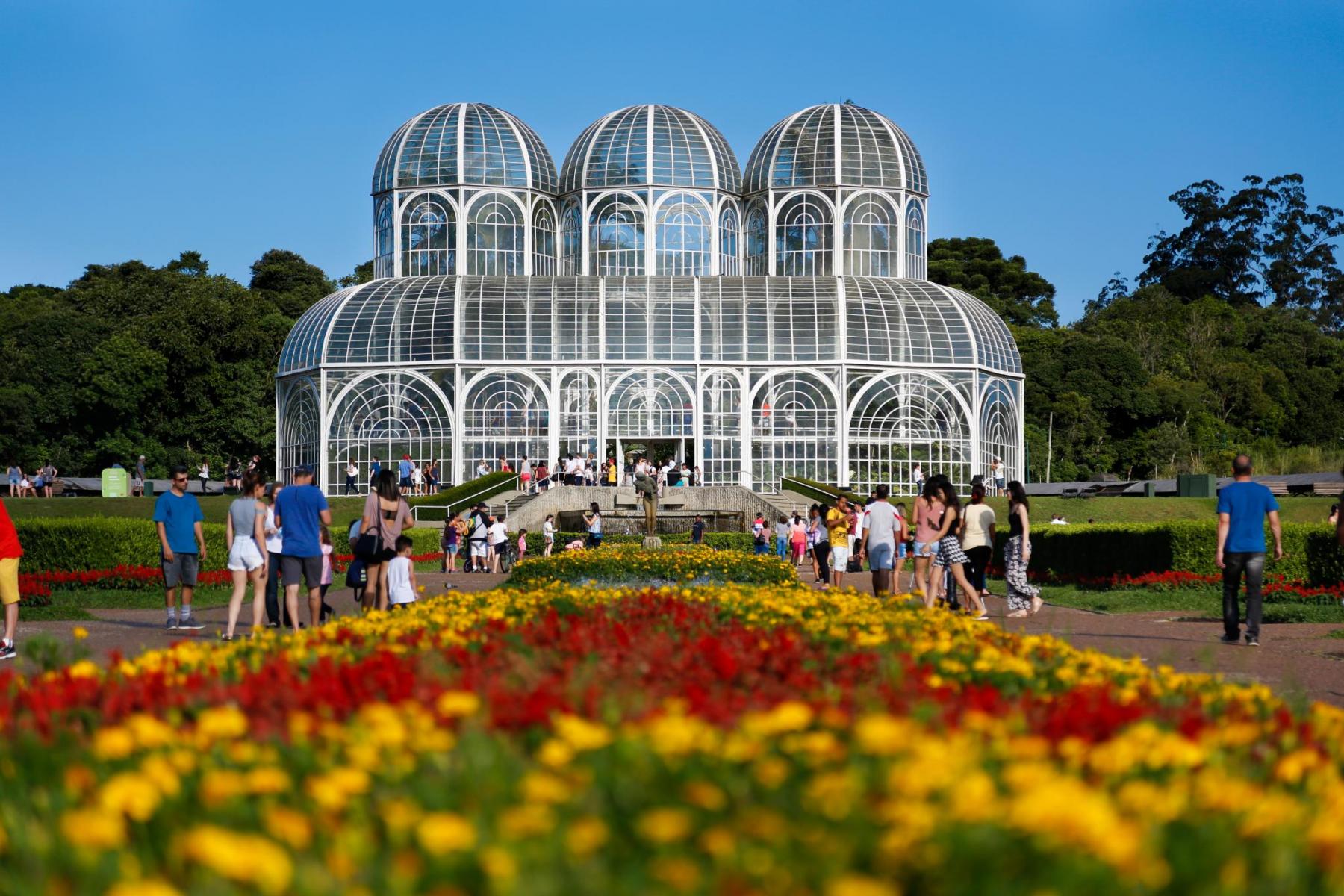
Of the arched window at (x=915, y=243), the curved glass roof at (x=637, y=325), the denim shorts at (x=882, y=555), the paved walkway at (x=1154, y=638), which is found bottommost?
the paved walkway at (x=1154, y=638)

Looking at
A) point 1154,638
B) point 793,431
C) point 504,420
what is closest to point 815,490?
point 793,431

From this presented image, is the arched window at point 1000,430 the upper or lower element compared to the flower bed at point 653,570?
upper

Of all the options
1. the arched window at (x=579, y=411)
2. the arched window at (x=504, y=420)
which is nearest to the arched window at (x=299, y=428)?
the arched window at (x=504, y=420)

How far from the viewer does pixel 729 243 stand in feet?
193

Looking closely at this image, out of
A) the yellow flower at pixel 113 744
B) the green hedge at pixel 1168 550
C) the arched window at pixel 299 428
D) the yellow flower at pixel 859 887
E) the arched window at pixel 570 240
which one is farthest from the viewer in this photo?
the arched window at pixel 570 240

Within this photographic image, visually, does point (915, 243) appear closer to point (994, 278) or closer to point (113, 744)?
point (994, 278)

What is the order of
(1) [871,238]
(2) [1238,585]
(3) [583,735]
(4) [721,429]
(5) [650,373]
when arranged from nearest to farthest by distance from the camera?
(3) [583,735] → (2) [1238,585] → (4) [721,429] → (5) [650,373] → (1) [871,238]

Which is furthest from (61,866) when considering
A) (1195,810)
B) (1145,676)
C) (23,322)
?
(23,322)

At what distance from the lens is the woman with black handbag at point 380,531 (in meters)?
16.8

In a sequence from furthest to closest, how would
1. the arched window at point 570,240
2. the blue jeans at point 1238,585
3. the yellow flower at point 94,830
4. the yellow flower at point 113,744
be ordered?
the arched window at point 570,240
the blue jeans at point 1238,585
the yellow flower at point 113,744
the yellow flower at point 94,830

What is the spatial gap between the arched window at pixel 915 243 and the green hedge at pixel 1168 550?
29.8 metres

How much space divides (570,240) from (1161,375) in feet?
102

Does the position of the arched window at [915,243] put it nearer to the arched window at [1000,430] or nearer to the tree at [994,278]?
the arched window at [1000,430]

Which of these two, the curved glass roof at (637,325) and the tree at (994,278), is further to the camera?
the tree at (994,278)
